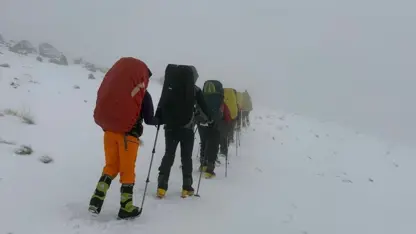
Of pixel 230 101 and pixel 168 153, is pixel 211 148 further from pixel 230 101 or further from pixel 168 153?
pixel 168 153

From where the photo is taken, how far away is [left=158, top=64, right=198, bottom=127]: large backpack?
7.87 m

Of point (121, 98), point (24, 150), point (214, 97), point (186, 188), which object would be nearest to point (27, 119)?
point (24, 150)

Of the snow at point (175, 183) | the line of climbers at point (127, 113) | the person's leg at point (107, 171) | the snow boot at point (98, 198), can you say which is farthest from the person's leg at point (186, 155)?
the snow boot at point (98, 198)

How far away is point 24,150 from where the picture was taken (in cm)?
839

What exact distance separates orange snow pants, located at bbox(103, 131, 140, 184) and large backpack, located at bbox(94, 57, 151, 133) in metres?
0.15

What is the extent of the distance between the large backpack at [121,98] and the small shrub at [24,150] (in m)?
3.05

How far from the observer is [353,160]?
1988 centimetres

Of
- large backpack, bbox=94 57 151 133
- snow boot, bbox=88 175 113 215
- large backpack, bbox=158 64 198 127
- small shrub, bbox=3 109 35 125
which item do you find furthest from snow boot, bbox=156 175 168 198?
small shrub, bbox=3 109 35 125

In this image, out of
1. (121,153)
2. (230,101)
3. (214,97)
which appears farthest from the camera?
(230,101)

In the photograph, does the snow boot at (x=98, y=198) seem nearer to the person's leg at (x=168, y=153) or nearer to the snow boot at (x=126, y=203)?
the snow boot at (x=126, y=203)

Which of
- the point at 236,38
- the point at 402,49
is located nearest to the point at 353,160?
the point at 402,49

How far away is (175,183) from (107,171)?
340 cm

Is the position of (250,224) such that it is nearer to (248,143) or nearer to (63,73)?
(248,143)

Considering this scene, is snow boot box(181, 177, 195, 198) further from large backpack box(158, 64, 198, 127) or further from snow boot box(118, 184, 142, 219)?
snow boot box(118, 184, 142, 219)
